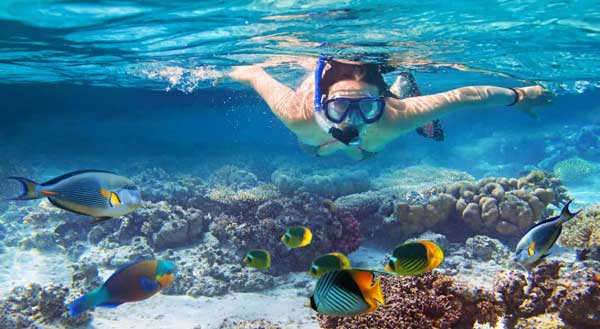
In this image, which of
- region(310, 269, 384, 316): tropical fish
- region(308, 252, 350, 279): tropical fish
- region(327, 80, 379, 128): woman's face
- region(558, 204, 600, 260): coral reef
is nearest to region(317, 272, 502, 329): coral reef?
A: region(308, 252, 350, 279): tropical fish

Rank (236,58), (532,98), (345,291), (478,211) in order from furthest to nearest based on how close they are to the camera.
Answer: (236,58) < (478,211) < (532,98) < (345,291)

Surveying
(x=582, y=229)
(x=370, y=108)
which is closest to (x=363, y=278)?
(x=370, y=108)

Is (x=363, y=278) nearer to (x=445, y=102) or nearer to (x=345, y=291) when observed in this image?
(x=345, y=291)

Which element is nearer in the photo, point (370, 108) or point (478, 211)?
point (370, 108)

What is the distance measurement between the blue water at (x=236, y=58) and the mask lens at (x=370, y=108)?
3.38 meters

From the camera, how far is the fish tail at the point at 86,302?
2.98 metres

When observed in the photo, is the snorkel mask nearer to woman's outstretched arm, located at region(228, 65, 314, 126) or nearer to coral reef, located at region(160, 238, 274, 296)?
woman's outstretched arm, located at region(228, 65, 314, 126)

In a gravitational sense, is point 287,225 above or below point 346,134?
below

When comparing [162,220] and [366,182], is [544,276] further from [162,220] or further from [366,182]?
[366,182]

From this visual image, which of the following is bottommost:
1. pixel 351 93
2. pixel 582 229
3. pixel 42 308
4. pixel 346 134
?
pixel 582 229

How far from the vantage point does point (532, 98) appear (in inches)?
264

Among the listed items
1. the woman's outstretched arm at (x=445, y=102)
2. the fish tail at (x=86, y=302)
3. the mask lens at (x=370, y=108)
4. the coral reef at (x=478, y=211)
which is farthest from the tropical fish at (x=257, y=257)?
the coral reef at (x=478, y=211)

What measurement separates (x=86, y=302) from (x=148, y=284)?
52cm

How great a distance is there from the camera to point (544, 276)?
14.7 ft
